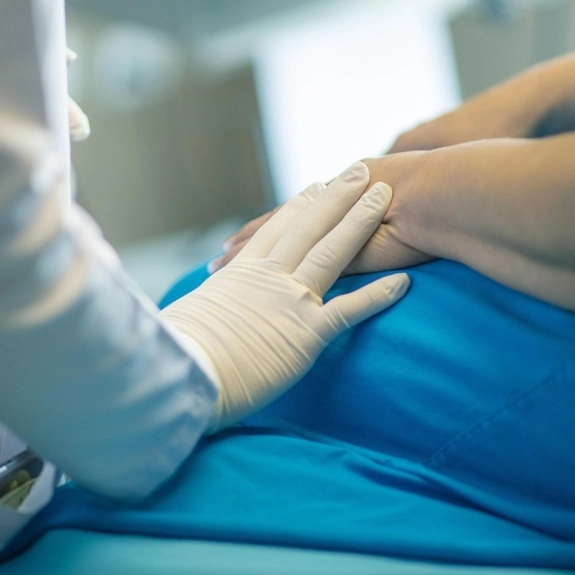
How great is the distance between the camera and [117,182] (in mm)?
2762

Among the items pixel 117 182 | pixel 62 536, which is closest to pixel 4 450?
pixel 62 536

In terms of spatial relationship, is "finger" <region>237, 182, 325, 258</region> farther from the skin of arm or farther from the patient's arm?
the patient's arm

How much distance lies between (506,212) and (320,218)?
0.17 metres

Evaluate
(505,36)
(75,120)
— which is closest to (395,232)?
(75,120)

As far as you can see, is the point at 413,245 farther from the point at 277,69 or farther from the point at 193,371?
the point at 277,69

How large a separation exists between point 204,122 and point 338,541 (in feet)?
8.99

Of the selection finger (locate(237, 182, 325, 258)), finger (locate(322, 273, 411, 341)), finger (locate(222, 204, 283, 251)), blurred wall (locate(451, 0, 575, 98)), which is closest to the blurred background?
blurred wall (locate(451, 0, 575, 98))

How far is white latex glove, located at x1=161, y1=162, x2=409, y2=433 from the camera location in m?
0.51

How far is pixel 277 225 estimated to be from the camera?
626 millimetres

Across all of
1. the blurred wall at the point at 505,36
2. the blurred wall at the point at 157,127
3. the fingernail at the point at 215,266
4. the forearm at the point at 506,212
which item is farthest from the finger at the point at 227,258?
the blurred wall at the point at 505,36

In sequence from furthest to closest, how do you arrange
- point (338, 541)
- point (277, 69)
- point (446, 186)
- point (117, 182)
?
point (277, 69)
point (117, 182)
point (446, 186)
point (338, 541)

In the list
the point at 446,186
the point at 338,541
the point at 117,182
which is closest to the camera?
the point at 338,541

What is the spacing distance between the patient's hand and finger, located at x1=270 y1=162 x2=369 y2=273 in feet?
0.09

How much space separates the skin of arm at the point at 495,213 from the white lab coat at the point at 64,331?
0.22m
